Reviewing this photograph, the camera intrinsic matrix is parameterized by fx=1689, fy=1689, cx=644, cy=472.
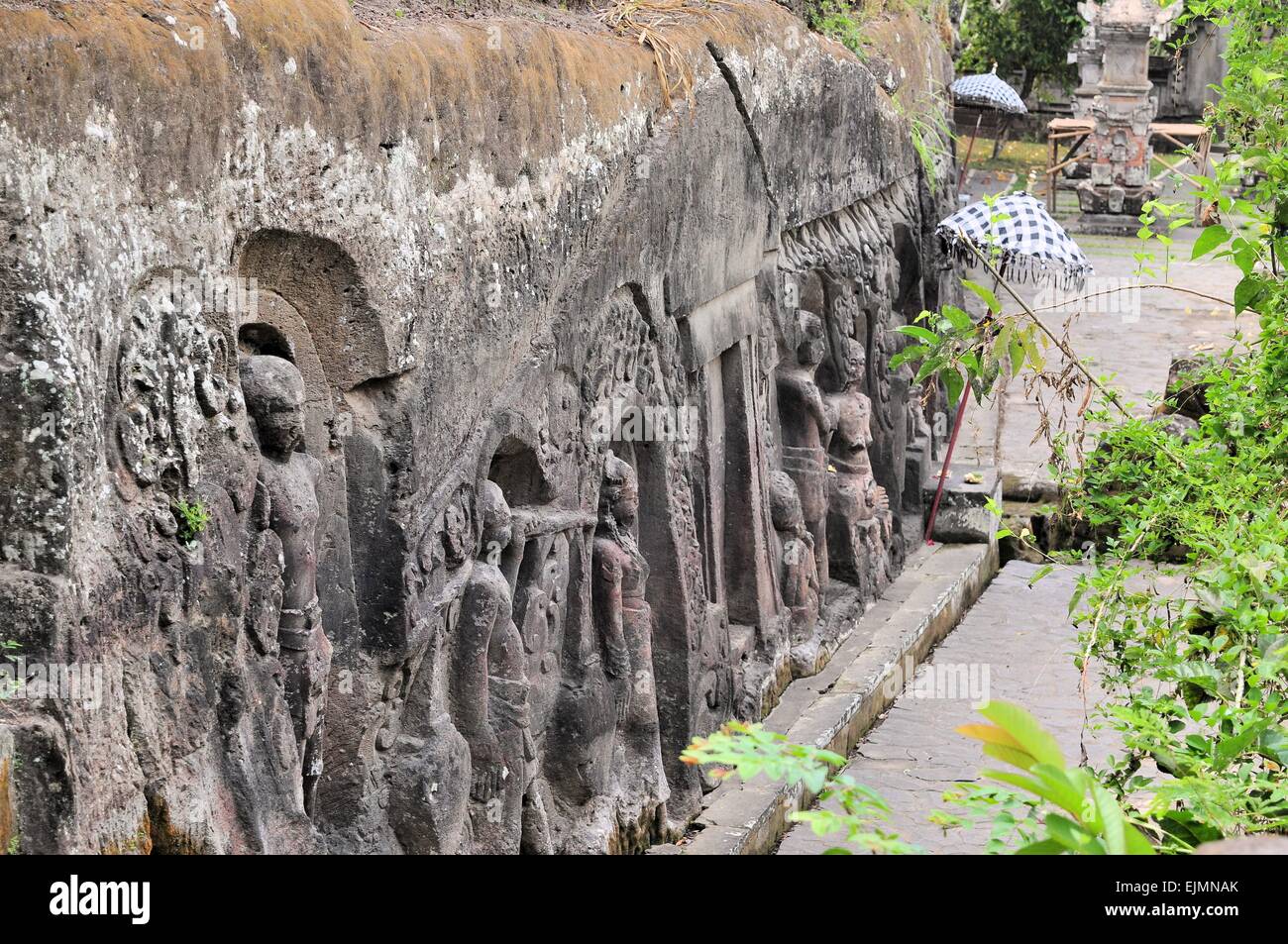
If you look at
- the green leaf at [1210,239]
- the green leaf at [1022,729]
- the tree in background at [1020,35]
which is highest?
the tree in background at [1020,35]

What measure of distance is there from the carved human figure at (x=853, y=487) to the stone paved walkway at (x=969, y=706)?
65 cm

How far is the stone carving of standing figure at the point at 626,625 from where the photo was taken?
6055 mm

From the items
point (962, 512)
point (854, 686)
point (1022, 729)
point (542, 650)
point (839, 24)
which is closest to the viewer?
point (1022, 729)

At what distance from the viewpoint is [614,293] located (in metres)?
6.14

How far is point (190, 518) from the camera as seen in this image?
12.5 feet

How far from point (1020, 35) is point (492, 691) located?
2162 cm

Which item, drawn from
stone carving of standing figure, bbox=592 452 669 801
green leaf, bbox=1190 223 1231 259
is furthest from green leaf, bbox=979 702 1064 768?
stone carving of standing figure, bbox=592 452 669 801

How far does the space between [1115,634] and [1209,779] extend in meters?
1.34

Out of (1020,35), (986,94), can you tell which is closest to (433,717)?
(986,94)

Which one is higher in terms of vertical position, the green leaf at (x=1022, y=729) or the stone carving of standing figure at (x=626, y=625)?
the green leaf at (x=1022, y=729)

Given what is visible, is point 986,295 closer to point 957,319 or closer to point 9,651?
point 957,319

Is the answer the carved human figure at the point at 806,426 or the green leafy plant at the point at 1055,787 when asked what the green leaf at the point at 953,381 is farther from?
the carved human figure at the point at 806,426

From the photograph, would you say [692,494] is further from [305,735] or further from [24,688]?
[24,688]

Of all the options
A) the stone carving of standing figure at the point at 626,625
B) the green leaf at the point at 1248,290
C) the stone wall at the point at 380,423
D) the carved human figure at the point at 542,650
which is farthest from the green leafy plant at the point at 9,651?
the green leaf at the point at 1248,290
